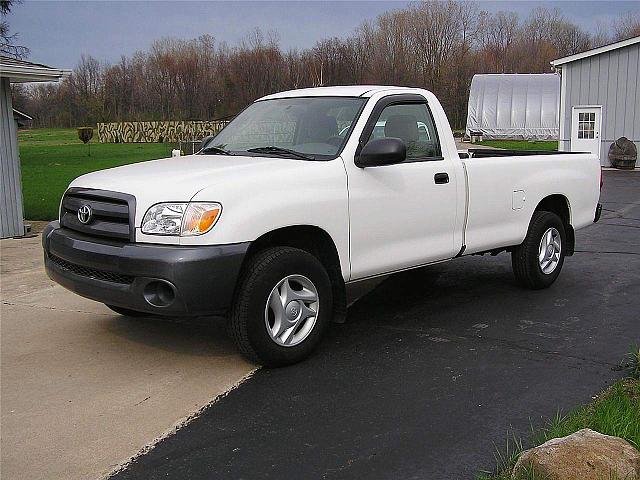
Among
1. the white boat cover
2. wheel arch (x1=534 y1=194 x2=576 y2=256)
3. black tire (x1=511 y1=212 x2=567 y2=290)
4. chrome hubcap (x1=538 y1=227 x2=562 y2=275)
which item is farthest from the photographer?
the white boat cover

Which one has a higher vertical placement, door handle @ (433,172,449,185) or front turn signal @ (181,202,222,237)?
door handle @ (433,172,449,185)

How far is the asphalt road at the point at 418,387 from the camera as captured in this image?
12.2ft

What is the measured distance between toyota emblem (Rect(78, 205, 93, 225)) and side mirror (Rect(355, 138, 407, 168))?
1.93 metres

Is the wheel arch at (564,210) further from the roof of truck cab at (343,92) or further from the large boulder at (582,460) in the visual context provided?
the large boulder at (582,460)

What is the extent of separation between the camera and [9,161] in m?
10.6

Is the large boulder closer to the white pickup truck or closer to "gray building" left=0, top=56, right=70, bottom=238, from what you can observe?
the white pickup truck

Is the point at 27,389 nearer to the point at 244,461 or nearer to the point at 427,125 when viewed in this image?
the point at 244,461

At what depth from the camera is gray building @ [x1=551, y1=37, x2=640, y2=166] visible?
2403 centimetres

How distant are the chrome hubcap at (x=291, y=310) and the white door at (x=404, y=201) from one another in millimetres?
472

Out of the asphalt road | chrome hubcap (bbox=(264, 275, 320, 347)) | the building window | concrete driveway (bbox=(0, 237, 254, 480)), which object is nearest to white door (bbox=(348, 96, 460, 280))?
chrome hubcap (bbox=(264, 275, 320, 347))

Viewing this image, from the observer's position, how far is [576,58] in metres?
24.6

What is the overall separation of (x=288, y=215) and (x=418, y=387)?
1411 mm

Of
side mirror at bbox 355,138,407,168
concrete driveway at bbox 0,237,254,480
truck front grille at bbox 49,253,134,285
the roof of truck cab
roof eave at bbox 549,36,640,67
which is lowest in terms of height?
concrete driveway at bbox 0,237,254,480

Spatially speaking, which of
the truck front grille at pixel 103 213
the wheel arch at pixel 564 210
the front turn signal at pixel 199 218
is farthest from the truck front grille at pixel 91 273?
the wheel arch at pixel 564 210
